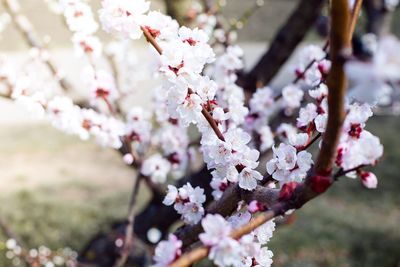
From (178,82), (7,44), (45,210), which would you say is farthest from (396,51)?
(7,44)

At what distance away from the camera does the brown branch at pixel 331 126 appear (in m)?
0.75

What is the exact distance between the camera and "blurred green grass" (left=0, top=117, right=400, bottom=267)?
400cm

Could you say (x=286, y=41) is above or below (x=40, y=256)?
above

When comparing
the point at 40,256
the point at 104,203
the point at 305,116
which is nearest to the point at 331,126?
the point at 305,116

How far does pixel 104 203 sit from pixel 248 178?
3.89 m

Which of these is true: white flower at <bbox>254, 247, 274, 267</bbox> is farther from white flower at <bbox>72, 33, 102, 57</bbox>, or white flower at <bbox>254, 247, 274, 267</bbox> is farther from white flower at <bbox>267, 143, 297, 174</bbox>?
white flower at <bbox>72, 33, 102, 57</bbox>

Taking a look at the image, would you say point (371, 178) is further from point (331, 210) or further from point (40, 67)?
point (331, 210)

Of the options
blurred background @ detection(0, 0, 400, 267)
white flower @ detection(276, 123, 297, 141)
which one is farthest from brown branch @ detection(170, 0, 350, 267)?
blurred background @ detection(0, 0, 400, 267)

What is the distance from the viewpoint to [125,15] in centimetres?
122

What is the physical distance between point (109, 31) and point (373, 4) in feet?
19.7

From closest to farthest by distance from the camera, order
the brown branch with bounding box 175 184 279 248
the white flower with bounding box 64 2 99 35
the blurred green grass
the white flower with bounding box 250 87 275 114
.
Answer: the brown branch with bounding box 175 184 279 248 < the white flower with bounding box 64 2 99 35 < the white flower with bounding box 250 87 275 114 < the blurred green grass

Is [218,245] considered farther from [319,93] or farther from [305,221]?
[305,221]

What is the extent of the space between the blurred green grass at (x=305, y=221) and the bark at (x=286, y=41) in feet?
4.66

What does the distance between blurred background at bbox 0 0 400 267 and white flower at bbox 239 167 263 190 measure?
1911 mm
